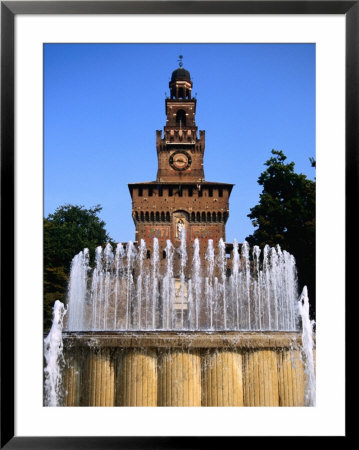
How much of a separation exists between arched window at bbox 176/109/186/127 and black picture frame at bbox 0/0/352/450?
2886 cm

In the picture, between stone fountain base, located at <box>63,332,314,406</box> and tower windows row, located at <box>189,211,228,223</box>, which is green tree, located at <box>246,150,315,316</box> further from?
stone fountain base, located at <box>63,332,314,406</box>

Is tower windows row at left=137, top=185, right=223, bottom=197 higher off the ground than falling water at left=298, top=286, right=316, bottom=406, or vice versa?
tower windows row at left=137, top=185, right=223, bottom=197

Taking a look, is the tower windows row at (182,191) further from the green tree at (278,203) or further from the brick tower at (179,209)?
the green tree at (278,203)

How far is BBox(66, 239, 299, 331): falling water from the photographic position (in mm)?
16078

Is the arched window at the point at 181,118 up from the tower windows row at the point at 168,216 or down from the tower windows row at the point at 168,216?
up

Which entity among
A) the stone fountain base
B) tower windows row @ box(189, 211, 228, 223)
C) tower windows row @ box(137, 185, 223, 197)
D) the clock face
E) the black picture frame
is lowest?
the stone fountain base

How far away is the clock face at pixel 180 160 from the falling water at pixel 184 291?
→ 6985 millimetres

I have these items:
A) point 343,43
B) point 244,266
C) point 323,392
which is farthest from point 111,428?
point 244,266

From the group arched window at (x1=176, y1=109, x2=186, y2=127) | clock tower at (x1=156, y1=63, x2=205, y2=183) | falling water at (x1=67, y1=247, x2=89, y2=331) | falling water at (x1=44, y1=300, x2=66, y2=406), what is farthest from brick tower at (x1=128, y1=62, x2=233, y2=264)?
falling water at (x1=44, y1=300, x2=66, y2=406)

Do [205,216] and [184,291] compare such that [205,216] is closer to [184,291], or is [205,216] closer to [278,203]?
[184,291]

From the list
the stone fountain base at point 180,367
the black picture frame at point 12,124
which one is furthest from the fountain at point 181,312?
the black picture frame at point 12,124

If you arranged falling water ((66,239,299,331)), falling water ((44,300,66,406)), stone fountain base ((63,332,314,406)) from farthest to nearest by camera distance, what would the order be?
falling water ((66,239,299,331))
stone fountain base ((63,332,314,406))
falling water ((44,300,66,406))

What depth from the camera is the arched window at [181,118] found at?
109ft

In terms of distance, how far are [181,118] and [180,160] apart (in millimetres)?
2848
